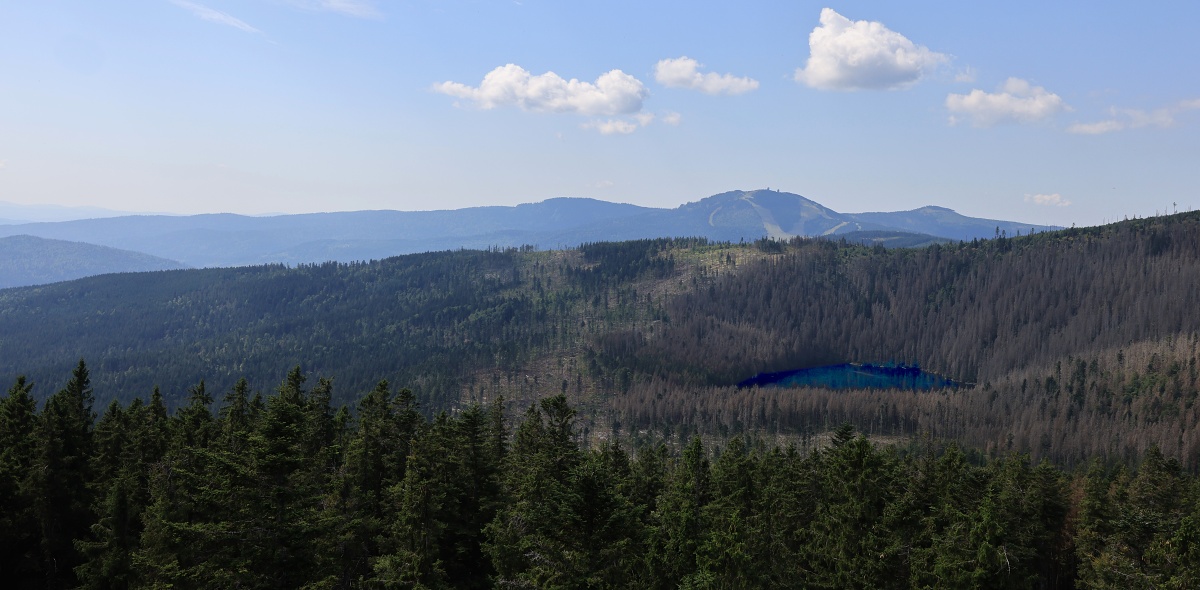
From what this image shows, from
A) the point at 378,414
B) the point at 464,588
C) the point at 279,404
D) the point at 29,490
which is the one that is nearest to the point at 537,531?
the point at 279,404

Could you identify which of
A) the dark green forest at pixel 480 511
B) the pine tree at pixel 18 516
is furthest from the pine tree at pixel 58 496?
the pine tree at pixel 18 516

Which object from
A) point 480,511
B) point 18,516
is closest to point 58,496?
point 18,516

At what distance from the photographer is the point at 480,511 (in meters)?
55.0

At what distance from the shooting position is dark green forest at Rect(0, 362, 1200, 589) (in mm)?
33812

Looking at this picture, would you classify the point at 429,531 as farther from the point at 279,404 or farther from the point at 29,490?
the point at 29,490

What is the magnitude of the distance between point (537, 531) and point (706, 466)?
101 ft

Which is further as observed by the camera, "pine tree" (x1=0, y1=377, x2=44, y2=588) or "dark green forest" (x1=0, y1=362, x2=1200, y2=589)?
"pine tree" (x1=0, y1=377, x2=44, y2=588)

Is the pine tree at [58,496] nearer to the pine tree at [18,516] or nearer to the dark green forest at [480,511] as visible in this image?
the dark green forest at [480,511]

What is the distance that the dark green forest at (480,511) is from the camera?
33.8 metres

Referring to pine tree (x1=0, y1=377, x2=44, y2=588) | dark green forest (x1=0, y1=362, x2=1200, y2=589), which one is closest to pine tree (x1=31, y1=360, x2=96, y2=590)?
dark green forest (x1=0, y1=362, x2=1200, y2=589)

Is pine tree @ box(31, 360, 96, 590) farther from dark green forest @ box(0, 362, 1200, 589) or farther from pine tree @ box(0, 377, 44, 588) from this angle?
pine tree @ box(0, 377, 44, 588)

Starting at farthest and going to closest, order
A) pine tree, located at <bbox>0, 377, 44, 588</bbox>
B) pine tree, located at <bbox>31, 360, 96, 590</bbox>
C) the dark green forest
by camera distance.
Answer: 1. pine tree, located at <bbox>31, 360, 96, 590</bbox>
2. pine tree, located at <bbox>0, 377, 44, 588</bbox>
3. the dark green forest

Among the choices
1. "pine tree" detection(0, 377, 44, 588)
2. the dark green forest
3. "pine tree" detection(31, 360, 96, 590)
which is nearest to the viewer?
the dark green forest

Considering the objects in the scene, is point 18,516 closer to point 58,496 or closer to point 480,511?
point 58,496
